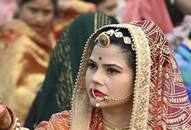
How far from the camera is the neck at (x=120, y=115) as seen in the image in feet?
15.9

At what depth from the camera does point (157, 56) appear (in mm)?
4840

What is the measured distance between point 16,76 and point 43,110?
1.68m

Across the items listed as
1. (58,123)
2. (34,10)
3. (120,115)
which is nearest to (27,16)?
(34,10)

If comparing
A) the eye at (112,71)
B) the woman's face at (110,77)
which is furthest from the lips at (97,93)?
the eye at (112,71)

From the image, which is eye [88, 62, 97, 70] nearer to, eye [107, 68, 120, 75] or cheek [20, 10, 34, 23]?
eye [107, 68, 120, 75]

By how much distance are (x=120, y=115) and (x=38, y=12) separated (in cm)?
380

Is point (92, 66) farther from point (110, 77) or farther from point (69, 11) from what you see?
point (69, 11)

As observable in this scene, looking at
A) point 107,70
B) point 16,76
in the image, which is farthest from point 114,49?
point 16,76

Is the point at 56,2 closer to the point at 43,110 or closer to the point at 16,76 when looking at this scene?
the point at 16,76

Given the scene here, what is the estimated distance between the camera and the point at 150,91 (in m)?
4.78

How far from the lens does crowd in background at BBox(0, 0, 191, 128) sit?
8.02 m

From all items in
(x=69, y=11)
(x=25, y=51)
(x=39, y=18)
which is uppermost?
(x=69, y=11)

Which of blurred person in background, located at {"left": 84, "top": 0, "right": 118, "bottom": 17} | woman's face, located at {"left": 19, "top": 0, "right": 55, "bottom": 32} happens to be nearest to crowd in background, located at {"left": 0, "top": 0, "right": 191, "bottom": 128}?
woman's face, located at {"left": 19, "top": 0, "right": 55, "bottom": 32}

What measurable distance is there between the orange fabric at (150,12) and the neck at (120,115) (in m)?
3.46
